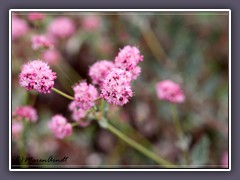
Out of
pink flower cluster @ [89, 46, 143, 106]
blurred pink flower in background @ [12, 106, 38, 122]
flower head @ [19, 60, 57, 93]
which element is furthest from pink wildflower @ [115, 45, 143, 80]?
blurred pink flower in background @ [12, 106, 38, 122]

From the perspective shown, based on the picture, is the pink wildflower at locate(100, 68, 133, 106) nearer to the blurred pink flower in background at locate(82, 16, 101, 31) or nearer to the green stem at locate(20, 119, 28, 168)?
the green stem at locate(20, 119, 28, 168)

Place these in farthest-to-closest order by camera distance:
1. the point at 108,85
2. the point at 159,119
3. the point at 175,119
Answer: the point at 159,119
the point at 175,119
the point at 108,85

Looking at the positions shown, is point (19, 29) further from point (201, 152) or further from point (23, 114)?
point (201, 152)

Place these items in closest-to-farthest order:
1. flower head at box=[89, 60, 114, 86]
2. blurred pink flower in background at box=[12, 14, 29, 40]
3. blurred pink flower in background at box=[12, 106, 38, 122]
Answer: flower head at box=[89, 60, 114, 86], blurred pink flower in background at box=[12, 106, 38, 122], blurred pink flower in background at box=[12, 14, 29, 40]

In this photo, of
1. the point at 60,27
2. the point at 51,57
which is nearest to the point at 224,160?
the point at 51,57

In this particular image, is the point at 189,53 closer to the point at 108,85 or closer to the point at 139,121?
the point at 139,121
